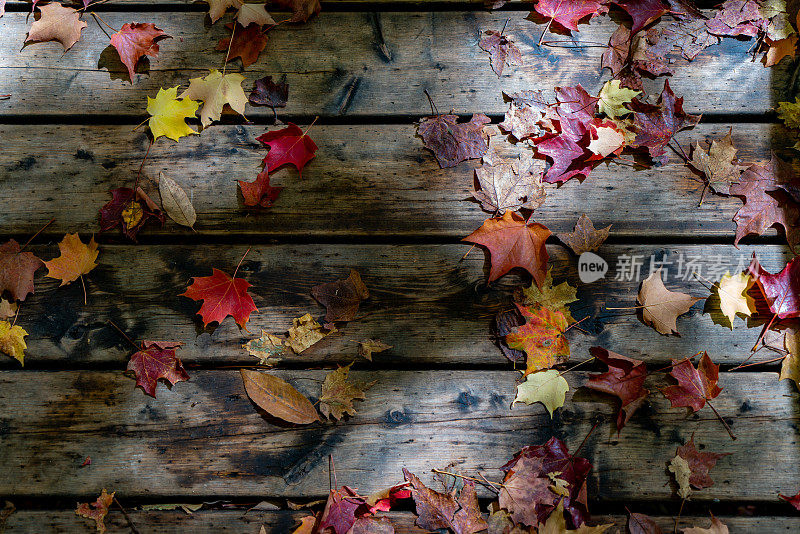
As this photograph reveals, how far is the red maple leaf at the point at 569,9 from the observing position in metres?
1.48

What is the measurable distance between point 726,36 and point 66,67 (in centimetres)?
194

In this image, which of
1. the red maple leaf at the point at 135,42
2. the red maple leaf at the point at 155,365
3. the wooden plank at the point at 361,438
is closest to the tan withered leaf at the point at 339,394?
the wooden plank at the point at 361,438

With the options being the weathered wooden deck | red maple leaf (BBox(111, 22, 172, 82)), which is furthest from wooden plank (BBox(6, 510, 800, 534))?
red maple leaf (BBox(111, 22, 172, 82))

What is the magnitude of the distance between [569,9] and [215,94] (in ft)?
3.46

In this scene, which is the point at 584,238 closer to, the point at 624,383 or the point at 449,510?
the point at 624,383

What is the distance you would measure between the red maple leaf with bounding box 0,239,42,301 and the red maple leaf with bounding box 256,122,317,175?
2.26 feet

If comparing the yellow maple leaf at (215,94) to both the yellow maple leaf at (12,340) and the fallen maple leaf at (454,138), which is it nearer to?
the fallen maple leaf at (454,138)

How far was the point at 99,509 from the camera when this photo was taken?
1.28m

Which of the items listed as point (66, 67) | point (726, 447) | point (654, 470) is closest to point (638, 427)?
point (654, 470)

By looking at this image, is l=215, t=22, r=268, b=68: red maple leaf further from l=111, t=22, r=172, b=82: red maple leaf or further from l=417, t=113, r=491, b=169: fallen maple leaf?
l=417, t=113, r=491, b=169: fallen maple leaf

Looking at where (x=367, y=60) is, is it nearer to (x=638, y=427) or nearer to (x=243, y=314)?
(x=243, y=314)

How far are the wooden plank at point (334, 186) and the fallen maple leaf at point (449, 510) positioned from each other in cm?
67

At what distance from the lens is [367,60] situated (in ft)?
4.91

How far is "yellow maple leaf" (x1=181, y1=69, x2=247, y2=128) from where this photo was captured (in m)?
1.44
